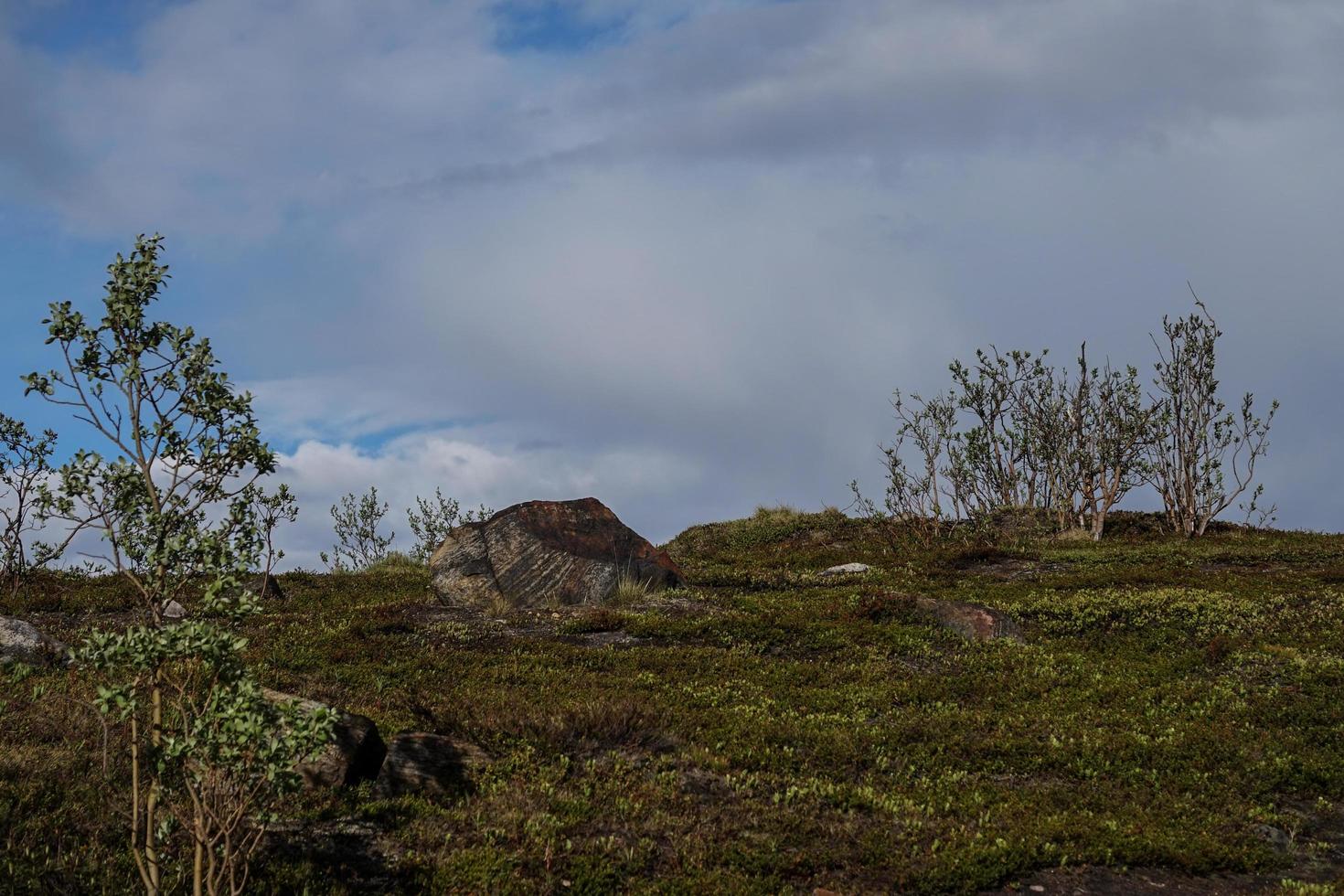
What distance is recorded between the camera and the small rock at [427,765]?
12016 mm

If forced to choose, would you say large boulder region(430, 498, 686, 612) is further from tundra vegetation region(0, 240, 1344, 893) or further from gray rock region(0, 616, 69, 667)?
gray rock region(0, 616, 69, 667)

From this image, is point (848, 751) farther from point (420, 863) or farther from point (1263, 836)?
point (420, 863)

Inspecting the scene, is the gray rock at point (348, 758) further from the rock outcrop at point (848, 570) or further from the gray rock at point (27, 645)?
the rock outcrop at point (848, 570)

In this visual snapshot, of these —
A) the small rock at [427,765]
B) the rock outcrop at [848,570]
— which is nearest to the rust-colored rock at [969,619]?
the rock outcrop at [848,570]

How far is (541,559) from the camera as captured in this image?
86.2 feet

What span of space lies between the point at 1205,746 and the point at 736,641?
370 inches

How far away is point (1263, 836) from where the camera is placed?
11992 millimetres

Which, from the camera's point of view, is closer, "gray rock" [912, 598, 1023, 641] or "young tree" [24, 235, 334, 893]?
"young tree" [24, 235, 334, 893]

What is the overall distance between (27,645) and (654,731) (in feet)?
39.8

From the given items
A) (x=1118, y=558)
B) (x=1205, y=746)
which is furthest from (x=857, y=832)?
(x=1118, y=558)

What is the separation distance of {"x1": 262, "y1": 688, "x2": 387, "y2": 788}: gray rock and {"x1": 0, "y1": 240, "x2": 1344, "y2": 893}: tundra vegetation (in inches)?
9.9

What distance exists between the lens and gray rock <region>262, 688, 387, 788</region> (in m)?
12.0

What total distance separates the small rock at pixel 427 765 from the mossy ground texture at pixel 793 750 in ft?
1.18

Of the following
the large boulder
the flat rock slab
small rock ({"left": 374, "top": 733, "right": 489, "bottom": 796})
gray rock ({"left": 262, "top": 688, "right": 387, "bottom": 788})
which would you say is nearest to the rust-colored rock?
the flat rock slab
